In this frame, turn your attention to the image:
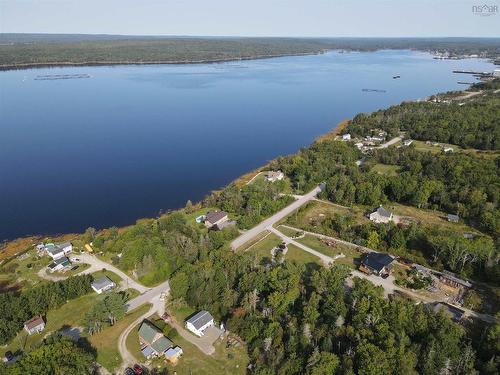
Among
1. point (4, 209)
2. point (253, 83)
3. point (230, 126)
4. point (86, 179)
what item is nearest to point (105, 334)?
point (4, 209)

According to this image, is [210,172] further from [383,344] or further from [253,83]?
[253,83]

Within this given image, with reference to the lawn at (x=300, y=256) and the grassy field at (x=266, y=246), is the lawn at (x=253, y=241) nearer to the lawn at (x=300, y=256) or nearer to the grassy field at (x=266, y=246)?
the grassy field at (x=266, y=246)

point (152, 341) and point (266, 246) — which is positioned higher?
point (152, 341)

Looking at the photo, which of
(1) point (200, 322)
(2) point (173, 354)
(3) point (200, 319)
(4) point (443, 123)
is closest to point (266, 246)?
(3) point (200, 319)

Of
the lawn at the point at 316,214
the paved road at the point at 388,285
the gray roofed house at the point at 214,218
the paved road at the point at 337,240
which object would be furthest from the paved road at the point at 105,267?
the lawn at the point at 316,214

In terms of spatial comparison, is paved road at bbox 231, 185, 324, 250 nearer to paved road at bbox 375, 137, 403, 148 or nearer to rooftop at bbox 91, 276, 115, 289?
rooftop at bbox 91, 276, 115, 289

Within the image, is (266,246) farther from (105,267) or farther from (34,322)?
(34,322)
